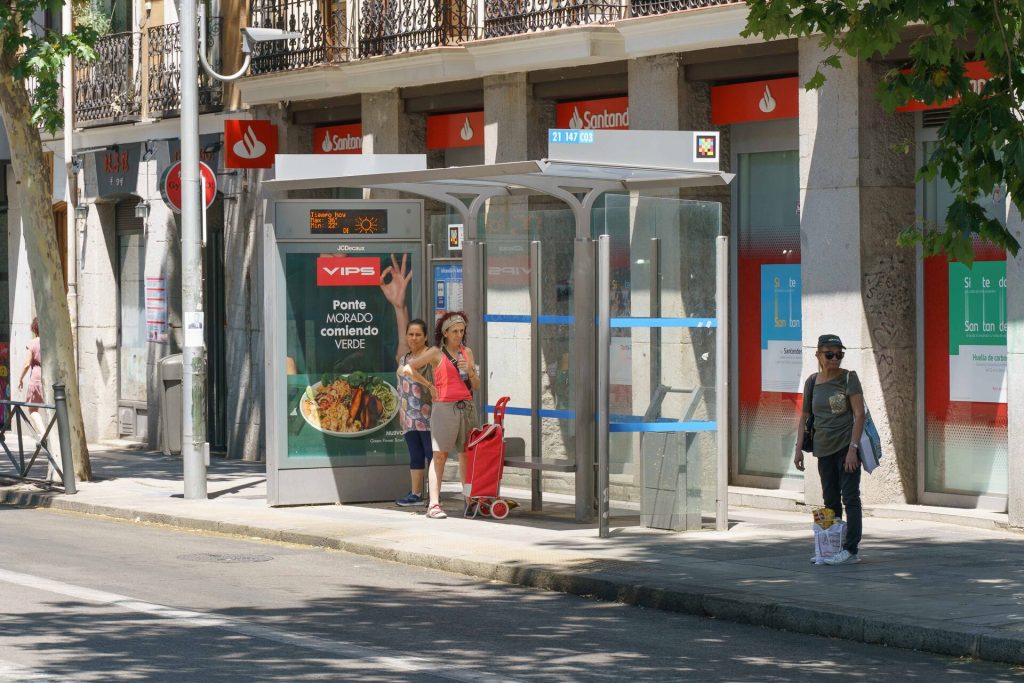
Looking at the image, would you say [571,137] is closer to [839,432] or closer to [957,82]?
[839,432]

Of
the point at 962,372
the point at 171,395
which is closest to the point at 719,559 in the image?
the point at 962,372

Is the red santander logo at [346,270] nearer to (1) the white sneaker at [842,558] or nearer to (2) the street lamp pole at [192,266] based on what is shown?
(2) the street lamp pole at [192,266]

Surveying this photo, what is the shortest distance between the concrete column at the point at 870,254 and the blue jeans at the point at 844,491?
3.06m

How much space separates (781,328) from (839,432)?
4.63 meters

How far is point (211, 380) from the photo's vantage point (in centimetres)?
2475

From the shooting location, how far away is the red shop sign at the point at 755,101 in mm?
16812

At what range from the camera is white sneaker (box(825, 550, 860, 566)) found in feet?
41.3

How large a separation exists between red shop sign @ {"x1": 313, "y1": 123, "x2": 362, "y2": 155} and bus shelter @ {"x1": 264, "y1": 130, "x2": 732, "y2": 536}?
19.6ft

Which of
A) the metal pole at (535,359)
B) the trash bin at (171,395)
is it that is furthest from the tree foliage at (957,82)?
the trash bin at (171,395)

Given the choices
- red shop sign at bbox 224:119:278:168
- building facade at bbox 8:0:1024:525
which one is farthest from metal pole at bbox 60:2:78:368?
red shop sign at bbox 224:119:278:168

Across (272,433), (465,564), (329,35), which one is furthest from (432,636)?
(329,35)

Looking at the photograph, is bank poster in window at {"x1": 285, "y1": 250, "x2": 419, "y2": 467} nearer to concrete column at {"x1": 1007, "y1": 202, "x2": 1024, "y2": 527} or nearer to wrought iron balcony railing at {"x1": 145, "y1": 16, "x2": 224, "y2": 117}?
concrete column at {"x1": 1007, "y1": 202, "x2": 1024, "y2": 527}

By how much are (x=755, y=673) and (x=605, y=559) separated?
3.79 meters

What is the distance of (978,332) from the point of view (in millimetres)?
15508
